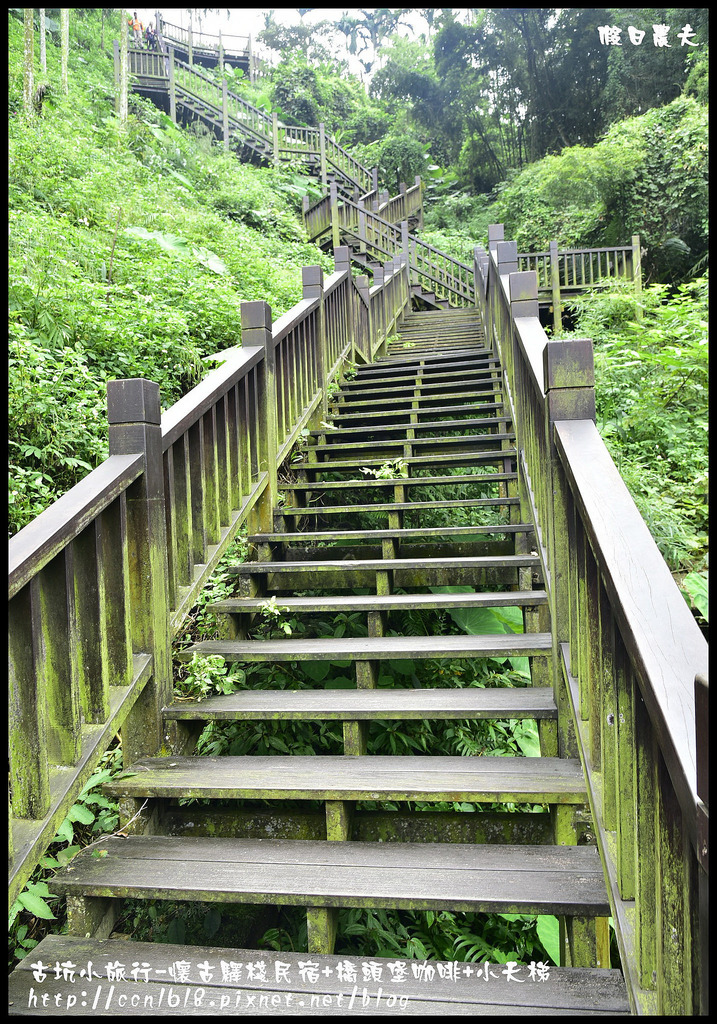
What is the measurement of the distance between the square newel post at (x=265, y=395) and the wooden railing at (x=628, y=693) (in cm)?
172

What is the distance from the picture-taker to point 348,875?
5.49 feet

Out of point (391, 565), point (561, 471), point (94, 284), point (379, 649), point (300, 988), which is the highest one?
point (94, 284)

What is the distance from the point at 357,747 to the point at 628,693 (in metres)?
1.21

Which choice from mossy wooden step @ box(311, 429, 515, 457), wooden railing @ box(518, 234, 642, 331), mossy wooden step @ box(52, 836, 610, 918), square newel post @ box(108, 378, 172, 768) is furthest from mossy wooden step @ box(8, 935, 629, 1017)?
wooden railing @ box(518, 234, 642, 331)

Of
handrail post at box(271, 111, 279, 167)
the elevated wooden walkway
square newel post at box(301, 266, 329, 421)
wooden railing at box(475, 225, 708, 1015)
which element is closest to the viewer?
wooden railing at box(475, 225, 708, 1015)

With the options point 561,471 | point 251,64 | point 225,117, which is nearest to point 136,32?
point 225,117

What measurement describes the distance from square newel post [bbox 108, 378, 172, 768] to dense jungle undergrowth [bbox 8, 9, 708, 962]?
18 cm

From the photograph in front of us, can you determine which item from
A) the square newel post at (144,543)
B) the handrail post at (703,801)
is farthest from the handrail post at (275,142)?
the handrail post at (703,801)

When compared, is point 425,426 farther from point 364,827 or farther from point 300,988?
point 300,988

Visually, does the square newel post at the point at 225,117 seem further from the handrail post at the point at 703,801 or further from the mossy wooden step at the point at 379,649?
the handrail post at the point at 703,801

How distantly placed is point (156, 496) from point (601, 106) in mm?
24430

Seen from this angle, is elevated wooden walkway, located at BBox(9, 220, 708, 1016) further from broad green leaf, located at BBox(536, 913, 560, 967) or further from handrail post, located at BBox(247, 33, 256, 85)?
handrail post, located at BBox(247, 33, 256, 85)

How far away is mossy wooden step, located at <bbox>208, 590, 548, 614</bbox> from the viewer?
2.58 m

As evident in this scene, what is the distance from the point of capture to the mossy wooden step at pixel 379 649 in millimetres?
2354
